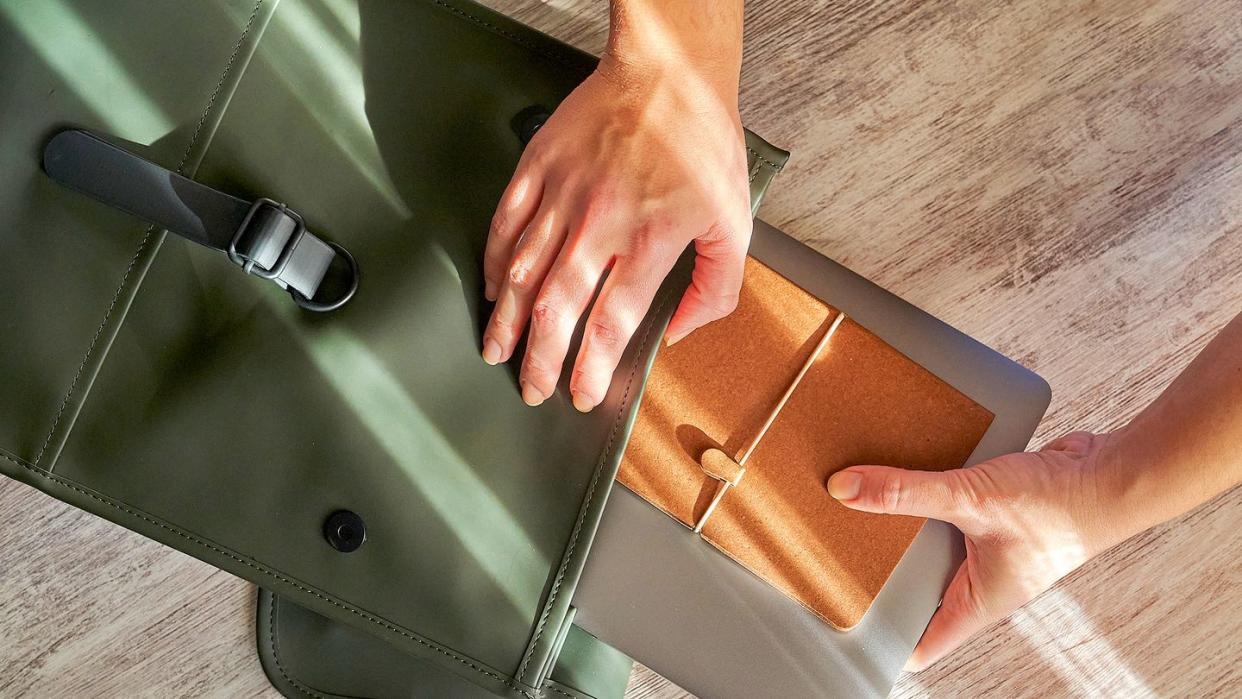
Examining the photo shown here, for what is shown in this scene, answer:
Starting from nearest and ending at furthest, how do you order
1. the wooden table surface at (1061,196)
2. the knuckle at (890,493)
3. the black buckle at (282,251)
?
the black buckle at (282,251) → the knuckle at (890,493) → the wooden table surface at (1061,196)

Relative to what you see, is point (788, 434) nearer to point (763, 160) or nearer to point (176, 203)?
point (763, 160)

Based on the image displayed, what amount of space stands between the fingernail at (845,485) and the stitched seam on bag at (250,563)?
0.31 m

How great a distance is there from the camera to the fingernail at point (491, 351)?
0.62 metres

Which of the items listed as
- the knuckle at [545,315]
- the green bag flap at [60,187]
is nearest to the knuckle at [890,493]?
the knuckle at [545,315]

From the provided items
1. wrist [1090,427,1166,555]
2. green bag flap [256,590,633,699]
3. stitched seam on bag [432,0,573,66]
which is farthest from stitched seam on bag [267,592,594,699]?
wrist [1090,427,1166,555]

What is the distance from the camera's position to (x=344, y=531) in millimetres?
608

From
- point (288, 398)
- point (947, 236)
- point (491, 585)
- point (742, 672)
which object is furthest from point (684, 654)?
point (947, 236)

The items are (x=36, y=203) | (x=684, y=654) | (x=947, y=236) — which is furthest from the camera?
(x=947, y=236)

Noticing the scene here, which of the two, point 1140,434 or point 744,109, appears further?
point 744,109

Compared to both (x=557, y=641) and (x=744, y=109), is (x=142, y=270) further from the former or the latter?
(x=744, y=109)

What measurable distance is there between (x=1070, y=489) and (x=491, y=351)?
1.76ft

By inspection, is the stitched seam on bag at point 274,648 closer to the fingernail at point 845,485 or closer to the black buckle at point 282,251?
the black buckle at point 282,251

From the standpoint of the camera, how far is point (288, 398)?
1.99 ft

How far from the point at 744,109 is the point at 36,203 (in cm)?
64
